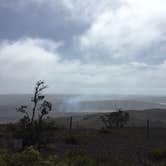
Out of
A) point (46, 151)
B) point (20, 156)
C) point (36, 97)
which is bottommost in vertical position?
point (46, 151)

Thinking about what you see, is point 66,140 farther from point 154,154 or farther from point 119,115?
point 119,115

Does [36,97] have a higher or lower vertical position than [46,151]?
higher

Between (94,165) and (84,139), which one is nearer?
(94,165)

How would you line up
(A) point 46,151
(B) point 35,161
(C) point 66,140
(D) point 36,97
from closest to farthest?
(B) point 35,161 < (A) point 46,151 < (C) point 66,140 < (D) point 36,97

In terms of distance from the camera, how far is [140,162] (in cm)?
1623

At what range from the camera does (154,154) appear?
19.2 meters

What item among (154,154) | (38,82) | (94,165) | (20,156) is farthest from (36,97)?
(20,156)

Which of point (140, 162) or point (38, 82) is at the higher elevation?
point (38, 82)

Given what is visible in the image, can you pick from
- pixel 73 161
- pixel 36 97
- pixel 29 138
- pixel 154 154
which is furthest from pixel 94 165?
pixel 36 97

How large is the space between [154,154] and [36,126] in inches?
306

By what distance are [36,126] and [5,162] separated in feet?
42.7

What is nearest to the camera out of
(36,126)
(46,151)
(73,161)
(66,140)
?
(73,161)

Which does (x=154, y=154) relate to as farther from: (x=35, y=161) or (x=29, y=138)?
(x=35, y=161)

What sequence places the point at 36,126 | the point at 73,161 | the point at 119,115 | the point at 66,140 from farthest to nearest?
the point at 119,115, the point at 66,140, the point at 36,126, the point at 73,161
